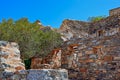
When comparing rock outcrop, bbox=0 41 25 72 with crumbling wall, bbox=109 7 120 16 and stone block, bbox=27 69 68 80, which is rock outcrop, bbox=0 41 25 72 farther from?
crumbling wall, bbox=109 7 120 16

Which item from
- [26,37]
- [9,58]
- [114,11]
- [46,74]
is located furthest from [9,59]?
[114,11]

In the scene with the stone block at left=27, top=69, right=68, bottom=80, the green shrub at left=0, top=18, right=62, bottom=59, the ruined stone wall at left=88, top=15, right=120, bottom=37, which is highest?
the ruined stone wall at left=88, top=15, right=120, bottom=37

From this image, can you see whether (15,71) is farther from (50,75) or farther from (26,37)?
(26,37)

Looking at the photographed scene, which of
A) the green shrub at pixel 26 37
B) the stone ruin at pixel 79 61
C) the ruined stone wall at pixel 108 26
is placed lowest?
the stone ruin at pixel 79 61

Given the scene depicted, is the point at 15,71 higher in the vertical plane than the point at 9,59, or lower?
lower

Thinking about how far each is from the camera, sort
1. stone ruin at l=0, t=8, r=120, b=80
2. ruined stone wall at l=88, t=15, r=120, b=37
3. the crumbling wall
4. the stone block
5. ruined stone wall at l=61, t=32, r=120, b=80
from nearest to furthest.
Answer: the stone block
stone ruin at l=0, t=8, r=120, b=80
ruined stone wall at l=61, t=32, r=120, b=80
ruined stone wall at l=88, t=15, r=120, b=37
the crumbling wall

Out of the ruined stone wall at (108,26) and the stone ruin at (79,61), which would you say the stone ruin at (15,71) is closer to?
the stone ruin at (79,61)

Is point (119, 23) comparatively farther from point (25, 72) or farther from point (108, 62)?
point (25, 72)

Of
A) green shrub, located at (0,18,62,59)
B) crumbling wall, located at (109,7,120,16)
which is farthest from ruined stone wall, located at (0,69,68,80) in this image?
crumbling wall, located at (109,7,120,16)

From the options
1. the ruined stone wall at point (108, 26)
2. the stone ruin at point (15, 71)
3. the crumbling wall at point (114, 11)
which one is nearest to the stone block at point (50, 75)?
the stone ruin at point (15, 71)

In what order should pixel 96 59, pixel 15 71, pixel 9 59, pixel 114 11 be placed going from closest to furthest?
pixel 15 71, pixel 9 59, pixel 96 59, pixel 114 11

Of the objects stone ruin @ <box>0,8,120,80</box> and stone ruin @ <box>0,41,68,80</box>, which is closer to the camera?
stone ruin @ <box>0,41,68,80</box>

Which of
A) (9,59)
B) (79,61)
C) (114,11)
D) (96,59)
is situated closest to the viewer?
(9,59)

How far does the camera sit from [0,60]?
539 cm
